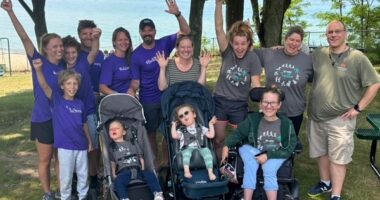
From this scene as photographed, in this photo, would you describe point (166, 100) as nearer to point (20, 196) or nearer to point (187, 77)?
point (187, 77)

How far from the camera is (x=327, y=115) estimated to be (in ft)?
16.3

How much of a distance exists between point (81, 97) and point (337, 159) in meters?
2.83

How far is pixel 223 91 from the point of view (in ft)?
16.9

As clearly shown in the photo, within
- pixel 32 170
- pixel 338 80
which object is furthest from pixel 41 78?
pixel 338 80

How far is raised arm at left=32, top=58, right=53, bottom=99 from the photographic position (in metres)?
4.50

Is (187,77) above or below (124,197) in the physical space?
above

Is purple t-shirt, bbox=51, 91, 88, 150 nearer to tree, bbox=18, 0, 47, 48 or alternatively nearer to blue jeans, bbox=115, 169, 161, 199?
blue jeans, bbox=115, 169, 161, 199

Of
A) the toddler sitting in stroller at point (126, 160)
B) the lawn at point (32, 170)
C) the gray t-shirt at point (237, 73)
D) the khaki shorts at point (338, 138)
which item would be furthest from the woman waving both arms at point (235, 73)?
the lawn at point (32, 170)

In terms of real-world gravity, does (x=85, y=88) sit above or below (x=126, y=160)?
above

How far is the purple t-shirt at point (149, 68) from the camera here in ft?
16.9

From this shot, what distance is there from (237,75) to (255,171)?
1.09 metres

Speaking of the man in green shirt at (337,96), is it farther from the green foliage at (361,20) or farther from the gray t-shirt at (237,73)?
the green foliage at (361,20)

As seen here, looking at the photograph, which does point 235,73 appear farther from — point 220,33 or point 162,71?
point 162,71

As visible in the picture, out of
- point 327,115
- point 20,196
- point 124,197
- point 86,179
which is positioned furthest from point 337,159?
point 20,196
